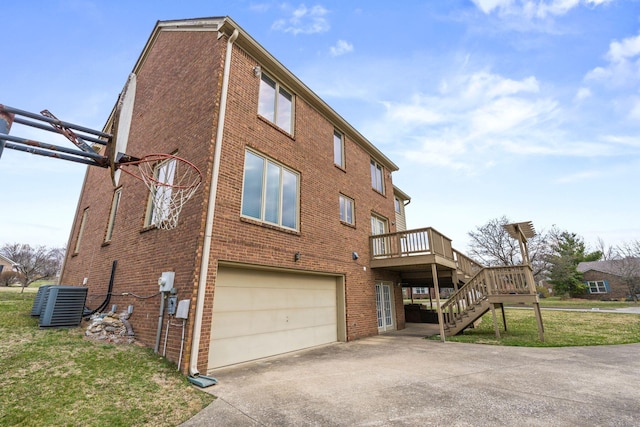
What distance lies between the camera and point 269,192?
25.4ft

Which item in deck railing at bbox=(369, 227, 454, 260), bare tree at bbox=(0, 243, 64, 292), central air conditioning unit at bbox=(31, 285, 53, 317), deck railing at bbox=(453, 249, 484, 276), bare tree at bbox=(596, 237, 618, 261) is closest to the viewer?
central air conditioning unit at bbox=(31, 285, 53, 317)

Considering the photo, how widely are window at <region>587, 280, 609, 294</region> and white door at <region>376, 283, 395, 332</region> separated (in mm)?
42494

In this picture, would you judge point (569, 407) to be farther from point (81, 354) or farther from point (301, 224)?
point (81, 354)

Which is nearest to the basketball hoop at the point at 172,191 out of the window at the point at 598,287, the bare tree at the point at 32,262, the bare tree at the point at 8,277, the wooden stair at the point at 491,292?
the wooden stair at the point at 491,292

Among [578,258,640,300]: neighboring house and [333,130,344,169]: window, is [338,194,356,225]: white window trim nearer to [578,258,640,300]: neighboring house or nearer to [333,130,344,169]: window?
[333,130,344,169]: window

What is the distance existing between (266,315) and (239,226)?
2536mm

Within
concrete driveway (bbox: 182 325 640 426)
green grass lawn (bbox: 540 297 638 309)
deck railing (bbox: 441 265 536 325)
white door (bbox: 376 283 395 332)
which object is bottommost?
concrete driveway (bbox: 182 325 640 426)

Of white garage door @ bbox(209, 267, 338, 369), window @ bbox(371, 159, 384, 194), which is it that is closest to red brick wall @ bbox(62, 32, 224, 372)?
white garage door @ bbox(209, 267, 338, 369)

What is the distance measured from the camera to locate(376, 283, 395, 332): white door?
11930mm

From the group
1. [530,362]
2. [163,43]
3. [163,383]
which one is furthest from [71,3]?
[530,362]

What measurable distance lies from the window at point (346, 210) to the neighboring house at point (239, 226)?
0.07 meters

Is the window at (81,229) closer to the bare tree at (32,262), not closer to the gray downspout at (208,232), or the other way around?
the gray downspout at (208,232)

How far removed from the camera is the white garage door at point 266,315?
623 cm

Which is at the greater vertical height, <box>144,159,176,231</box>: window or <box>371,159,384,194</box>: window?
<box>371,159,384,194</box>: window
